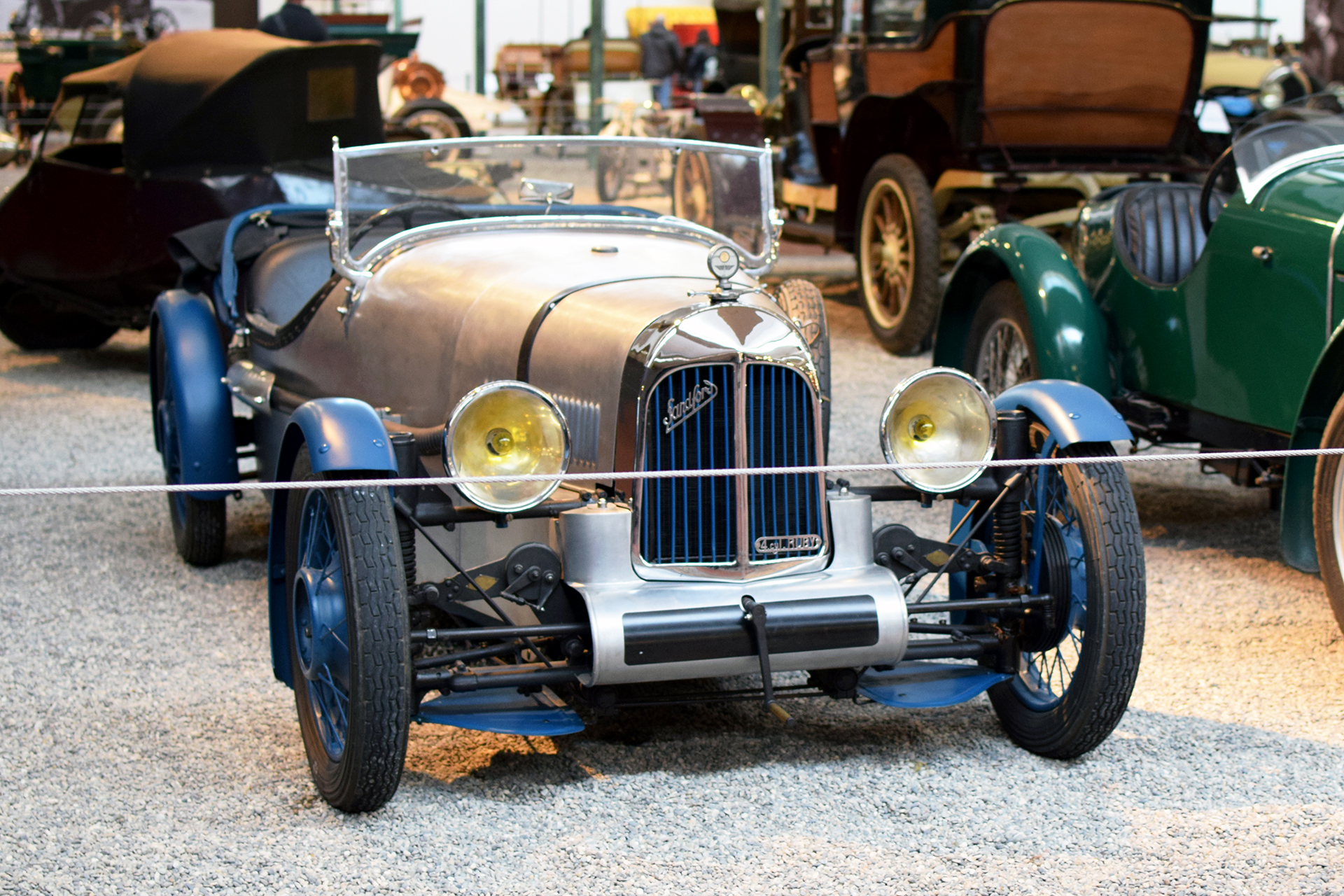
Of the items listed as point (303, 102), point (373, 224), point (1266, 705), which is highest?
point (303, 102)

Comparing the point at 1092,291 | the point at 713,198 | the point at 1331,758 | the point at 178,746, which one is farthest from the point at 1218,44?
the point at 178,746

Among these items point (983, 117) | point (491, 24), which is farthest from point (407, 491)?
point (491, 24)

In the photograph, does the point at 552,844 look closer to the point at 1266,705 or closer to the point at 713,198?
the point at 1266,705

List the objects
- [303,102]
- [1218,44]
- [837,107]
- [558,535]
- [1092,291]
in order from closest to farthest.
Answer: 1. [558,535]
2. [1092,291]
3. [303,102]
4. [837,107]
5. [1218,44]

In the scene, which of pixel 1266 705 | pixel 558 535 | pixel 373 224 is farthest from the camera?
pixel 373 224

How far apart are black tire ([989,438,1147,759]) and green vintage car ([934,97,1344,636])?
91cm

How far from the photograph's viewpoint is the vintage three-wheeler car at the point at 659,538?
2.66m

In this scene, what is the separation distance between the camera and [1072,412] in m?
2.99

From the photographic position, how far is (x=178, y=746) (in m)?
3.08

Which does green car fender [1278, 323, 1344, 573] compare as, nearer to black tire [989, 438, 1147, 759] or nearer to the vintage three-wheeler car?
the vintage three-wheeler car

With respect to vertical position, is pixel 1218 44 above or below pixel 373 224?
above

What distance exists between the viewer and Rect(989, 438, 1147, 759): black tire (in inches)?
111

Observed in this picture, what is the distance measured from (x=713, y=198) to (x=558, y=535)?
5.38 feet

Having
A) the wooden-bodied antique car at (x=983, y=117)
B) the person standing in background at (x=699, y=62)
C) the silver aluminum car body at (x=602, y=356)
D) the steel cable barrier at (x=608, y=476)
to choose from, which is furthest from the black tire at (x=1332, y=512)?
the person standing in background at (x=699, y=62)
